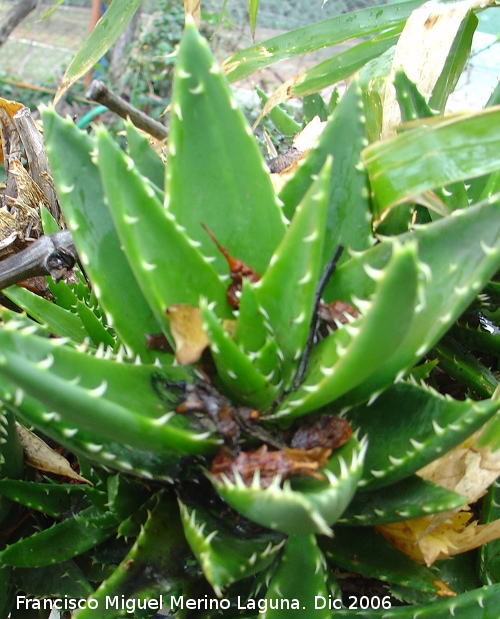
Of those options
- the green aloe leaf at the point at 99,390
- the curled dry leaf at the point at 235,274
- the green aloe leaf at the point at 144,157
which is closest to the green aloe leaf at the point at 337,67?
the green aloe leaf at the point at 144,157

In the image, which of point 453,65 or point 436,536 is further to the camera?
point 453,65

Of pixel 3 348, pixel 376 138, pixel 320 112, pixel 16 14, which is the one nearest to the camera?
pixel 3 348

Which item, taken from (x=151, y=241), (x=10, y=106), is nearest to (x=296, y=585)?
(x=151, y=241)

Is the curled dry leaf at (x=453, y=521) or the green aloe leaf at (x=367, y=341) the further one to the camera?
A: the curled dry leaf at (x=453, y=521)

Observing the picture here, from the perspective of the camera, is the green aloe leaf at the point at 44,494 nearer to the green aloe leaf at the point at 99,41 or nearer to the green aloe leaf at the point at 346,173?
the green aloe leaf at the point at 346,173

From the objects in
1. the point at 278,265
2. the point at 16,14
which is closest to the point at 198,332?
the point at 278,265

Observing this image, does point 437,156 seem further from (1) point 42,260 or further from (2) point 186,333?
(1) point 42,260

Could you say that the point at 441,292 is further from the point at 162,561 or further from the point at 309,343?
the point at 162,561
